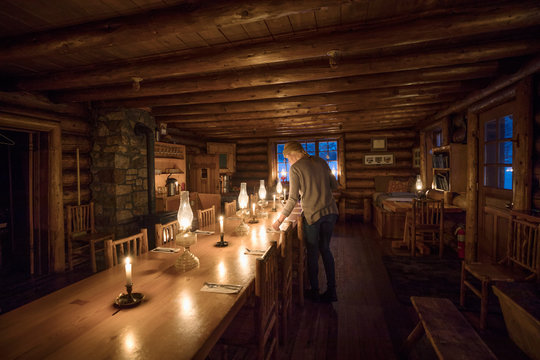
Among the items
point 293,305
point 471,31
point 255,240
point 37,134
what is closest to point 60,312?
point 255,240

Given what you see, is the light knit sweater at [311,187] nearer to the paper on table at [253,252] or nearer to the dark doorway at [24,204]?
the paper on table at [253,252]

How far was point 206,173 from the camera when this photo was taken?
8.33m

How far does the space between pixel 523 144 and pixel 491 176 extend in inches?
53.1

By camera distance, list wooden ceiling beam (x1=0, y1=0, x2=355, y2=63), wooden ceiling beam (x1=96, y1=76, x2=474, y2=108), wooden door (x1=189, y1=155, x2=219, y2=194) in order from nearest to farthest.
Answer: wooden ceiling beam (x1=0, y1=0, x2=355, y2=63), wooden ceiling beam (x1=96, y1=76, x2=474, y2=108), wooden door (x1=189, y1=155, x2=219, y2=194)

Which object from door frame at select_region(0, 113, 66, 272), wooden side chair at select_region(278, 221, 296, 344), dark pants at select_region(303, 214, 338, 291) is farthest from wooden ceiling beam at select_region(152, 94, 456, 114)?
wooden side chair at select_region(278, 221, 296, 344)

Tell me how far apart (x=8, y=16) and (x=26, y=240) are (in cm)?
376

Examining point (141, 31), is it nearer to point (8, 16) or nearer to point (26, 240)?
point (8, 16)

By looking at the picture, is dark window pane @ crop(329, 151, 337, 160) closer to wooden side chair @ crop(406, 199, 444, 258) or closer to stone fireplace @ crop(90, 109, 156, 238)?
wooden side chair @ crop(406, 199, 444, 258)

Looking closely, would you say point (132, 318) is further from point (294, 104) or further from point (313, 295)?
point (294, 104)

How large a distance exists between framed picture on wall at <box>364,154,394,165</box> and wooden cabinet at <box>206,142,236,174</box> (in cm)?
440

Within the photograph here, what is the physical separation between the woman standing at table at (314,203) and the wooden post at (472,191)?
2.90 metres

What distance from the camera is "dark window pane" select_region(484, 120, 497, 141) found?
4.39 m

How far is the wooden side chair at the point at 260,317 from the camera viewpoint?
167 cm

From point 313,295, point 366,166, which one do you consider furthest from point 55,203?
point 366,166
